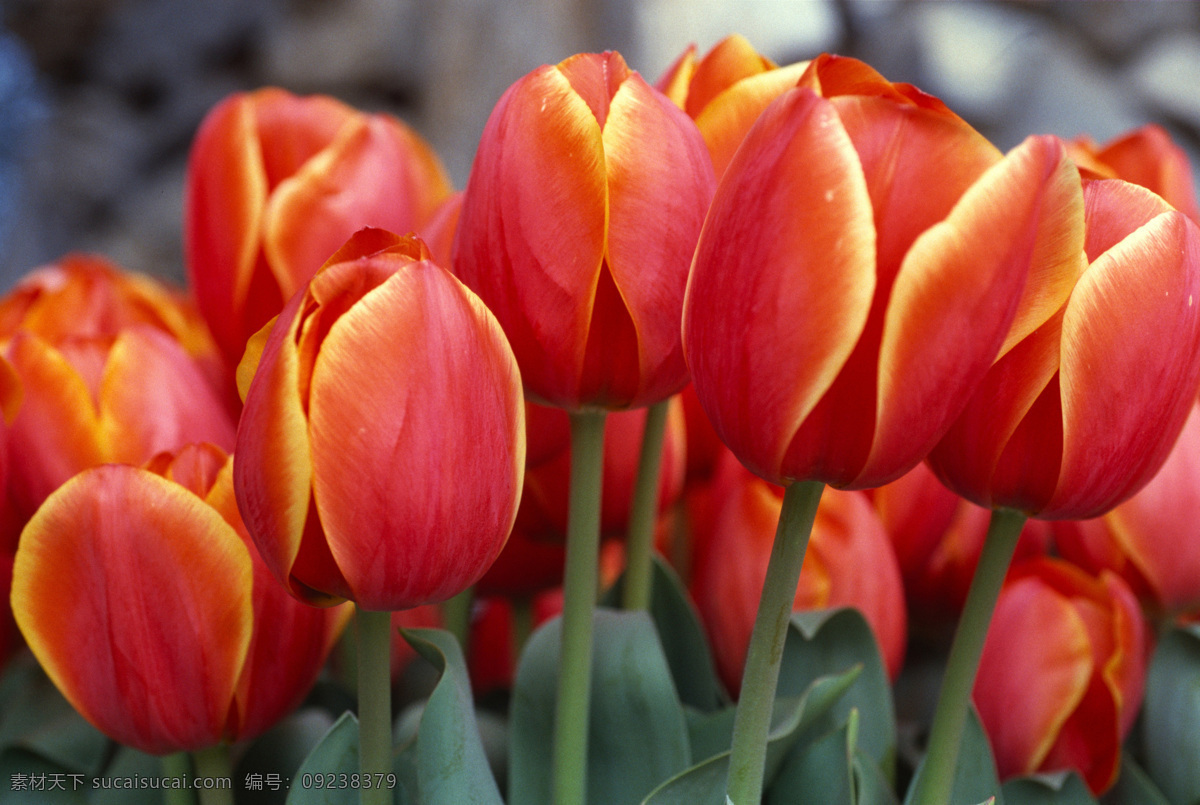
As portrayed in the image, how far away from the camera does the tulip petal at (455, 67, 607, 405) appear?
10.0 inches

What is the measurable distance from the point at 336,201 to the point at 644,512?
152mm

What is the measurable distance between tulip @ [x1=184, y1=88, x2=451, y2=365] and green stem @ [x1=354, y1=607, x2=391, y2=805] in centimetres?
15

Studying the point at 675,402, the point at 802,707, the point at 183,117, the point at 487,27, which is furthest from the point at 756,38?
the point at 802,707

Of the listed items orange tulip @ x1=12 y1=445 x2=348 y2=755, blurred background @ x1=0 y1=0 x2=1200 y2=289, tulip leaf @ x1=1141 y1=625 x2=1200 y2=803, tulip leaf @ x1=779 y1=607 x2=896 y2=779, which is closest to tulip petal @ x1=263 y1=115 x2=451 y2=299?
orange tulip @ x1=12 y1=445 x2=348 y2=755

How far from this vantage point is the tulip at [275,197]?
0.37 meters

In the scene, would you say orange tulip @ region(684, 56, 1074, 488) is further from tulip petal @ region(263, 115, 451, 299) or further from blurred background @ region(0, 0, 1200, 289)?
blurred background @ region(0, 0, 1200, 289)

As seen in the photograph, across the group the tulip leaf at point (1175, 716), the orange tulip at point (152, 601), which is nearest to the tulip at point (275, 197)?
the orange tulip at point (152, 601)

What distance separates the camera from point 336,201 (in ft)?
1.23

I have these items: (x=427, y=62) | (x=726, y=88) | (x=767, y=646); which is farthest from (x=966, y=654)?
(x=427, y=62)

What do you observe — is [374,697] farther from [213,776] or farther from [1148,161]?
[1148,161]

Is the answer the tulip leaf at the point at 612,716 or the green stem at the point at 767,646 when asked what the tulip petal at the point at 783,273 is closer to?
the green stem at the point at 767,646

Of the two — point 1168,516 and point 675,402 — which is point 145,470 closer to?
point 675,402

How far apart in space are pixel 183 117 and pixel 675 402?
1851 mm

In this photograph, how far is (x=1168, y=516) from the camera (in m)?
0.36
